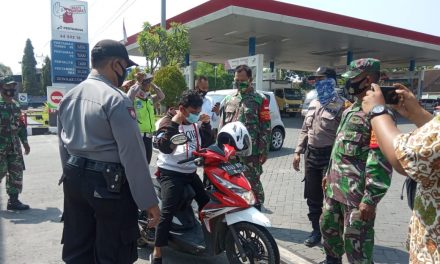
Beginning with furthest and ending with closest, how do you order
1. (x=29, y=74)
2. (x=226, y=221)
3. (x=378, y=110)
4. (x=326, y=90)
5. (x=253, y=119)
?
(x=29, y=74) → (x=253, y=119) → (x=326, y=90) → (x=226, y=221) → (x=378, y=110)

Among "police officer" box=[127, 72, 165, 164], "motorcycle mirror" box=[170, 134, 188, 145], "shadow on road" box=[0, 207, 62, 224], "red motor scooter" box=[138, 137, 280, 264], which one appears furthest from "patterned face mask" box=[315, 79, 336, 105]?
"shadow on road" box=[0, 207, 62, 224]

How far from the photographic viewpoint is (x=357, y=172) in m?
2.88

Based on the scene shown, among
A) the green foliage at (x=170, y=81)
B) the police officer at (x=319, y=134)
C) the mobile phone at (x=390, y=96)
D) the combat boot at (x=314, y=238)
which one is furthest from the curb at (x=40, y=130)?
the mobile phone at (x=390, y=96)

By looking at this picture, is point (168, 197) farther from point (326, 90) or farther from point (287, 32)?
point (287, 32)

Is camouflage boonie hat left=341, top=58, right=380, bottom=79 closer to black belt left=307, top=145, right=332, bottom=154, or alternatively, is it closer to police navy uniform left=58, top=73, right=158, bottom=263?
black belt left=307, top=145, right=332, bottom=154

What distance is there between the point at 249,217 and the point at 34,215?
3.69 metres

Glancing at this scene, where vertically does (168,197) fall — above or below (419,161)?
below

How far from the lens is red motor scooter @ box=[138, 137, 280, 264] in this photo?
3.15 m

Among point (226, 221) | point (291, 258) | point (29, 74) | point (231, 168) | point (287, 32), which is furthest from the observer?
point (29, 74)

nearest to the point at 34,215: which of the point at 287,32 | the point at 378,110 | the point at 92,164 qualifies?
the point at 92,164

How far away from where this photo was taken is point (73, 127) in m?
2.47

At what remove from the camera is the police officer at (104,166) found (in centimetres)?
236

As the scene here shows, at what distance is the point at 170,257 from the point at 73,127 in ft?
6.76

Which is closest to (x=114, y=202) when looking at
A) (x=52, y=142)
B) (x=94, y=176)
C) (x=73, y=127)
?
(x=94, y=176)
